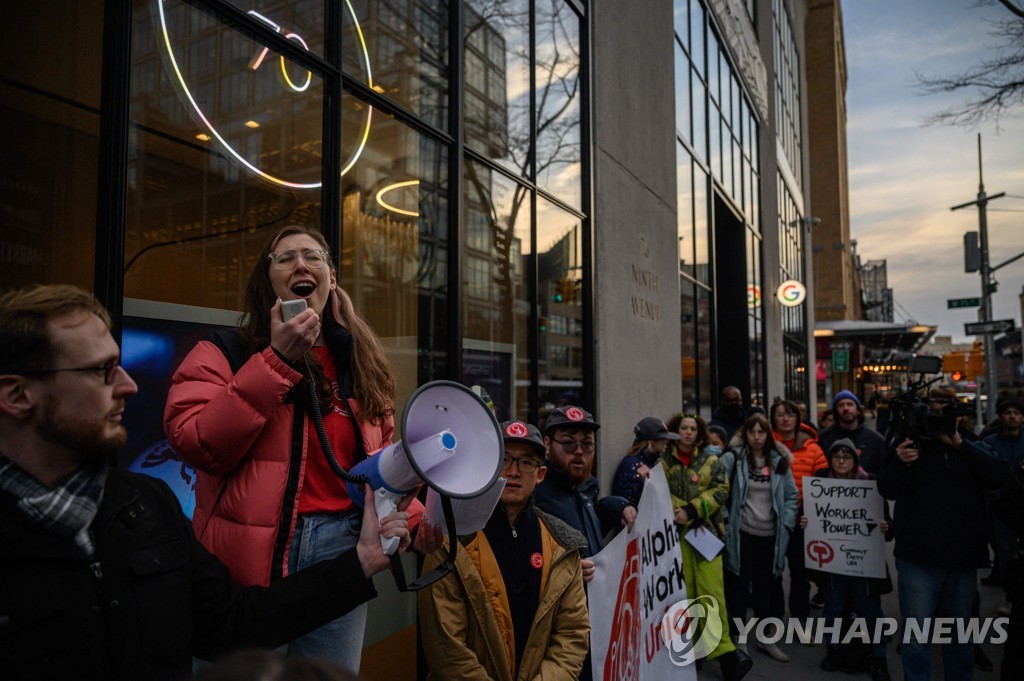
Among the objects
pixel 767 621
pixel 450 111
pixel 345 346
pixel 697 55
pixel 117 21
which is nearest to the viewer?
pixel 345 346

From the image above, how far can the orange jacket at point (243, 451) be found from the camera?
1.62 metres

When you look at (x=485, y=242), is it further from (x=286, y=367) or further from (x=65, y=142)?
(x=286, y=367)

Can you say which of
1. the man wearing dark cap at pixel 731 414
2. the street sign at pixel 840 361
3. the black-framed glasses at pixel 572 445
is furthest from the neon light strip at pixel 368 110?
the street sign at pixel 840 361

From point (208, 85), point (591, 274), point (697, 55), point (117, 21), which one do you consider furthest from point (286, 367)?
point (697, 55)

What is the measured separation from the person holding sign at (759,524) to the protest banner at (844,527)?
0.17 meters

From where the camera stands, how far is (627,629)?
141 inches

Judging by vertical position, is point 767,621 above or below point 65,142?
below

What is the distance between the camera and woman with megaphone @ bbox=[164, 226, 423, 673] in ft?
5.40

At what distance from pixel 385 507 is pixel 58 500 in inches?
24.5

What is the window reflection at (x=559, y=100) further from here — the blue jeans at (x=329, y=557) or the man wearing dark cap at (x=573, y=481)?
the blue jeans at (x=329, y=557)

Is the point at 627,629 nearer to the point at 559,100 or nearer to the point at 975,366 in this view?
the point at 559,100

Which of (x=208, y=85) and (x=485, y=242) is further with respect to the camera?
(x=485, y=242)

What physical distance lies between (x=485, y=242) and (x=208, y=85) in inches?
100

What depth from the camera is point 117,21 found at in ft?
8.75
